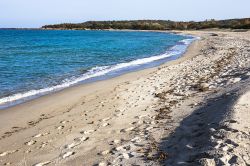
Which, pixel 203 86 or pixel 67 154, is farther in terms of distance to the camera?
pixel 203 86

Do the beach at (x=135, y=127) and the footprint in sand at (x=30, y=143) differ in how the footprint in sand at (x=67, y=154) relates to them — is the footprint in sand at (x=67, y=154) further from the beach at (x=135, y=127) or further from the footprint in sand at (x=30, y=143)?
the footprint in sand at (x=30, y=143)

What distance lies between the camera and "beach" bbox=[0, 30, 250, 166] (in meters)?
5.87

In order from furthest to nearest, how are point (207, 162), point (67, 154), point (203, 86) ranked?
1. point (203, 86)
2. point (67, 154)
3. point (207, 162)

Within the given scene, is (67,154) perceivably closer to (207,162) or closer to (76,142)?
(76,142)

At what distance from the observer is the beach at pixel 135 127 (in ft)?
19.2

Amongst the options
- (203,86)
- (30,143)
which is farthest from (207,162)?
(203,86)

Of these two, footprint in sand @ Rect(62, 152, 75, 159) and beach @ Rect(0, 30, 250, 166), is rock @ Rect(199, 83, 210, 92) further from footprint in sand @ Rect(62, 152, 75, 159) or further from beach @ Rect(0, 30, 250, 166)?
footprint in sand @ Rect(62, 152, 75, 159)

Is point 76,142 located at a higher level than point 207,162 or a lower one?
lower

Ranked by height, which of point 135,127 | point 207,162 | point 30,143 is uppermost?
point 207,162

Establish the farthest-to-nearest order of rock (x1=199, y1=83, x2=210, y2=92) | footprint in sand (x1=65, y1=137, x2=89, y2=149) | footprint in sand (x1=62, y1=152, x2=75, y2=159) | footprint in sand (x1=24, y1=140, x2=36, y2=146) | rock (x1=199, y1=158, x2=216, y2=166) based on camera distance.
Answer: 1. rock (x1=199, y1=83, x2=210, y2=92)
2. footprint in sand (x1=24, y1=140, x2=36, y2=146)
3. footprint in sand (x1=65, y1=137, x2=89, y2=149)
4. footprint in sand (x1=62, y1=152, x2=75, y2=159)
5. rock (x1=199, y1=158, x2=216, y2=166)

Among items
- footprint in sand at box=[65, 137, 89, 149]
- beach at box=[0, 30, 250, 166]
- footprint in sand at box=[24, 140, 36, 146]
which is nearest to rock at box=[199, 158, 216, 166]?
beach at box=[0, 30, 250, 166]

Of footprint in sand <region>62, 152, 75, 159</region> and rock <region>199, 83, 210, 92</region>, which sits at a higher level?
footprint in sand <region>62, 152, 75, 159</region>

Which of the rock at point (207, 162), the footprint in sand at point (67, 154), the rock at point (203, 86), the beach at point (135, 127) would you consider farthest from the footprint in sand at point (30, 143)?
the rock at point (203, 86)

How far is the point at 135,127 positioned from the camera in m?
7.85
